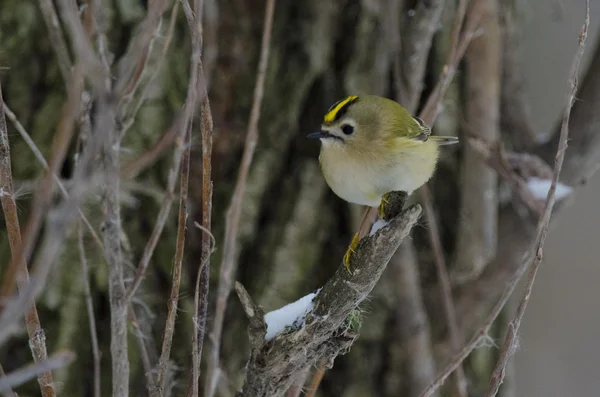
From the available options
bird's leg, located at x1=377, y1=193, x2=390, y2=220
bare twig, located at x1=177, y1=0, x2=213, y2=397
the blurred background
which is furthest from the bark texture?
the blurred background

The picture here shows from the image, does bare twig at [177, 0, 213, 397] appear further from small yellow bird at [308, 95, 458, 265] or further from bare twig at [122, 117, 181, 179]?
small yellow bird at [308, 95, 458, 265]

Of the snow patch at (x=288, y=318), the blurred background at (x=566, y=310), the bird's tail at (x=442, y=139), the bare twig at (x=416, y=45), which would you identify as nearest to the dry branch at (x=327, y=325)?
the snow patch at (x=288, y=318)

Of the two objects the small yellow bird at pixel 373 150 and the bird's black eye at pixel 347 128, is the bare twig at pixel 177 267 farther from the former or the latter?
the bird's black eye at pixel 347 128

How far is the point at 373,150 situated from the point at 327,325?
58cm

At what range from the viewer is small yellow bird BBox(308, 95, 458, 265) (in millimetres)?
1495

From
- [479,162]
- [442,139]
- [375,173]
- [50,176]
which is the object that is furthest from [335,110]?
[50,176]

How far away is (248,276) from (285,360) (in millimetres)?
1029

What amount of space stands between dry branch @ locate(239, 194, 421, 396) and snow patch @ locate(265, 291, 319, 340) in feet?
0.05

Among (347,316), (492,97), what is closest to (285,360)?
(347,316)

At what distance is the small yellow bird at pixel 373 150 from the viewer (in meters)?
1.50

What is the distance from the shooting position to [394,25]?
199cm

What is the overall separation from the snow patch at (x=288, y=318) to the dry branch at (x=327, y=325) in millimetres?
16

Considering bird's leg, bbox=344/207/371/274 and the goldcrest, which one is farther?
the goldcrest

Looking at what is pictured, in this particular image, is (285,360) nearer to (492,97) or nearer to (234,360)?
(234,360)
